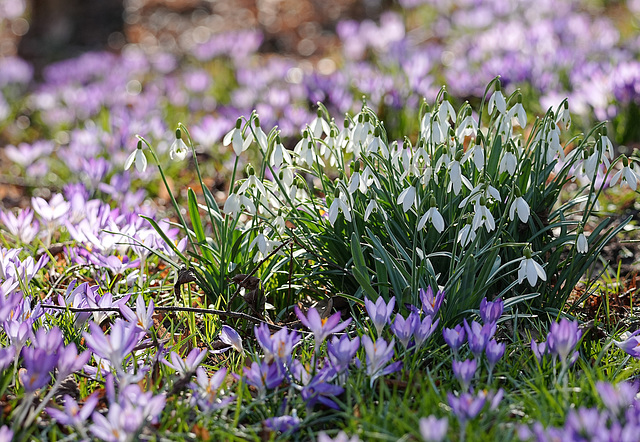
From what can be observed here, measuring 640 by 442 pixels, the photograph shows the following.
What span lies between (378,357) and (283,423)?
308 mm

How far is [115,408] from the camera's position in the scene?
1.50m

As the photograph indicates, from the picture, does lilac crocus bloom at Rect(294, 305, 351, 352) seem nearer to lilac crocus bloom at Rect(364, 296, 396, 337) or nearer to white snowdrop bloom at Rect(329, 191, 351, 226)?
lilac crocus bloom at Rect(364, 296, 396, 337)

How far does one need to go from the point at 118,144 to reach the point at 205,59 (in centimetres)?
286

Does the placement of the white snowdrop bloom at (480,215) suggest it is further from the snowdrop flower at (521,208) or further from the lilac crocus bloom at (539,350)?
the lilac crocus bloom at (539,350)

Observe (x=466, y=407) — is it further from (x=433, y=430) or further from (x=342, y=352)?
(x=342, y=352)

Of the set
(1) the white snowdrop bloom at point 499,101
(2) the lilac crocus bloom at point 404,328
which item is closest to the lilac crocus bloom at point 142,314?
(2) the lilac crocus bloom at point 404,328

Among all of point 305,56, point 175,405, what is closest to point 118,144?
point 175,405

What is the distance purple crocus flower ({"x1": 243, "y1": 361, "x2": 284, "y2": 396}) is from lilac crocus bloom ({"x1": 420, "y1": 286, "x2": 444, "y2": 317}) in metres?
0.49

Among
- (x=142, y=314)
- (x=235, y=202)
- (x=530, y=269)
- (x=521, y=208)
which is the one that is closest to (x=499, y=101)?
(x=521, y=208)

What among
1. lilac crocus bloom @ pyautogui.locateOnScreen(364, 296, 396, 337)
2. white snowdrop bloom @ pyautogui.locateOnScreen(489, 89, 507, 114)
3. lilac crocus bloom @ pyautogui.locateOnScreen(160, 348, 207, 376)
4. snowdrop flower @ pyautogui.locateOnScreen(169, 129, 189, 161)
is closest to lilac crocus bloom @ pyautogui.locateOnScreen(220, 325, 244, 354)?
lilac crocus bloom @ pyautogui.locateOnScreen(160, 348, 207, 376)

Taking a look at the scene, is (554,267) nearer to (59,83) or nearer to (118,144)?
(118,144)

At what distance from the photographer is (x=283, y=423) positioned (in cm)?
167

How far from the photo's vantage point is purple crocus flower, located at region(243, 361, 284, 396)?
1.71m

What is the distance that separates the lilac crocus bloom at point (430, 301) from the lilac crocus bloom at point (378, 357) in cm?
22
